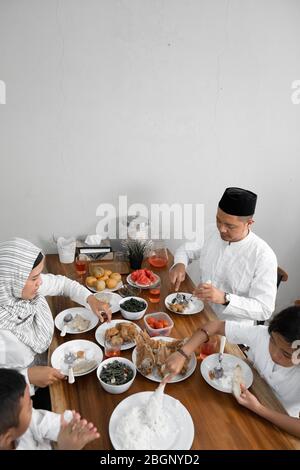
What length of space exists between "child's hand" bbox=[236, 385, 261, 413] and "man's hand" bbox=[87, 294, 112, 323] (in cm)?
65

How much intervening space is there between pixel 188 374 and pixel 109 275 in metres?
0.82

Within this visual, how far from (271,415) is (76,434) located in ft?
2.07

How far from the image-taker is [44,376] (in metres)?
1.25

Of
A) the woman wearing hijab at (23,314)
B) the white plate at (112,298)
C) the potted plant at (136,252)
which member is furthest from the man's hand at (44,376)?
the potted plant at (136,252)

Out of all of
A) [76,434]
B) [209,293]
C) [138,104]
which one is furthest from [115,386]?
[138,104]

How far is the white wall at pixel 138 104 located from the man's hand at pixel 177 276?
64 centimetres

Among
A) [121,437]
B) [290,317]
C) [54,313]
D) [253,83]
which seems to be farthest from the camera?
[253,83]

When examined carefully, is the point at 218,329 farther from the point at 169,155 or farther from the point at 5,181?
the point at 5,181

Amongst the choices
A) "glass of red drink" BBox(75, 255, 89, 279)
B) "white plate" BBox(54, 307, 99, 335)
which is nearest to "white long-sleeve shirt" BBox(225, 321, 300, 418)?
"white plate" BBox(54, 307, 99, 335)

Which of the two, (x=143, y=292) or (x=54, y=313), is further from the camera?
(x=143, y=292)

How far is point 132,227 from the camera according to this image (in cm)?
225

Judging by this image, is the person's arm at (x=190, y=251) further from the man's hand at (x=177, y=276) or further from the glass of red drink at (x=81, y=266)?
the glass of red drink at (x=81, y=266)

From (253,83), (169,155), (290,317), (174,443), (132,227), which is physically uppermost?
(253,83)

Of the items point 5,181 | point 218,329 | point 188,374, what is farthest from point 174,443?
point 5,181
